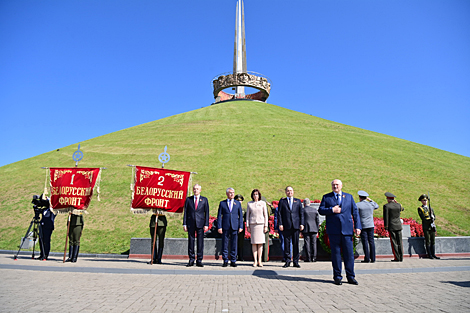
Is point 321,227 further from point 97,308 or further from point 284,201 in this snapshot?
point 97,308

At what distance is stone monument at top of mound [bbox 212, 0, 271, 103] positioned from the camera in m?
63.3

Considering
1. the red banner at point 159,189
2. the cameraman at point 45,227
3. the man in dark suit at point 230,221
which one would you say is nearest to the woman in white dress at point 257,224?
the man in dark suit at point 230,221

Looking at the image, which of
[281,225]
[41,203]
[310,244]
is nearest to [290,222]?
[281,225]

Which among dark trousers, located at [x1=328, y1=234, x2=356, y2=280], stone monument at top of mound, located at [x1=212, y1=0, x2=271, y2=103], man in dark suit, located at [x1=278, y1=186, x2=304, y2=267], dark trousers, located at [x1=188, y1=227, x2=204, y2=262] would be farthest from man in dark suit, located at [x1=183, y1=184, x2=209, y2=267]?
stone monument at top of mound, located at [x1=212, y1=0, x2=271, y2=103]

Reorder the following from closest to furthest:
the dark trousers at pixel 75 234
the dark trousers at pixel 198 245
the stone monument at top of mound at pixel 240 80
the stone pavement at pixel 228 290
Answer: the stone pavement at pixel 228 290, the dark trousers at pixel 198 245, the dark trousers at pixel 75 234, the stone monument at top of mound at pixel 240 80

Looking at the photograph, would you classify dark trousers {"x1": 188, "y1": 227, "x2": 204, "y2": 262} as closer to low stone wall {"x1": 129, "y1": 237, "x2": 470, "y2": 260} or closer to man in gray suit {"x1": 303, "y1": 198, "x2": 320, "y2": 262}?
low stone wall {"x1": 129, "y1": 237, "x2": 470, "y2": 260}

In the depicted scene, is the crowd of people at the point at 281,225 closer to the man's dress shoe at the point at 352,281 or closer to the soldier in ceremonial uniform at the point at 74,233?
the soldier in ceremonial uniform at the point at 74,233

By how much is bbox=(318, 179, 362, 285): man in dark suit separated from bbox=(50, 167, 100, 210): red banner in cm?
848

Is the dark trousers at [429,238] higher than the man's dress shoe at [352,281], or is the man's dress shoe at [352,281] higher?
the dark trousers at [429,238]

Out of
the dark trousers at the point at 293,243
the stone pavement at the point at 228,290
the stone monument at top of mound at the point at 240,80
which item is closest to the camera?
the stone pavement at the point at 228,290

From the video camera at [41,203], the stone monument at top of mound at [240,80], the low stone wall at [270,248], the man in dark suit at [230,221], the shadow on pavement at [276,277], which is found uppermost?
the stone monument at top of mound at [240,80]

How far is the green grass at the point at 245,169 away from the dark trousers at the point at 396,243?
24.1 ft

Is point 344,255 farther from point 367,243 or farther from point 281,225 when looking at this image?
point 367,243

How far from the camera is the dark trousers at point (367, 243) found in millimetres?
10102
